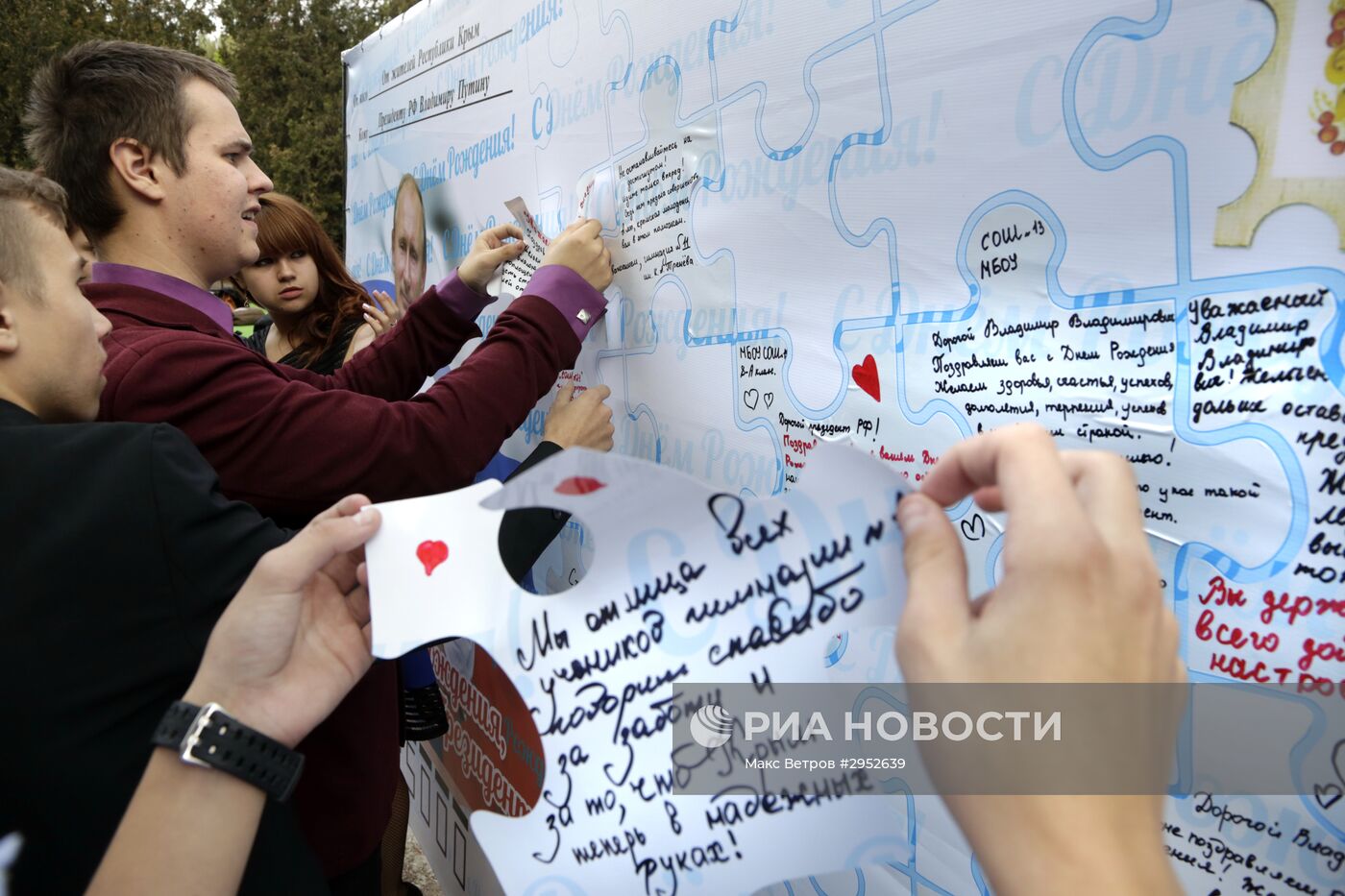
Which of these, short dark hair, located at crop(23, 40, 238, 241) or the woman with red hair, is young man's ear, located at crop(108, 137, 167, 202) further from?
the woman with red hair

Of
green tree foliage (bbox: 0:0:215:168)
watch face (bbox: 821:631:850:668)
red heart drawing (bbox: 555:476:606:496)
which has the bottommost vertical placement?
watch face (bbox: 821:631:850:668)

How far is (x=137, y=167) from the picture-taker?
1347 mm

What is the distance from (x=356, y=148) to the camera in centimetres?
291

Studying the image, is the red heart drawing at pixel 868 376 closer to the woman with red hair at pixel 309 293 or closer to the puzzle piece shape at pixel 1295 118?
the puzzle piece shape at pixel 1295 118

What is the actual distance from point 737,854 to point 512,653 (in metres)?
0.25

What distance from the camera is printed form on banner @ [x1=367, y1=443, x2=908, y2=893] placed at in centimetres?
62

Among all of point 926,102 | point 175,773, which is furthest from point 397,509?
point 926,102

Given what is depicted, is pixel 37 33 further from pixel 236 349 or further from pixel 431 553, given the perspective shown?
pixel 431 553

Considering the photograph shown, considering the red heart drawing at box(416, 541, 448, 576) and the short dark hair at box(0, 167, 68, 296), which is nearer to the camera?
the red heart drawing at box(416, 541, 448, 576)

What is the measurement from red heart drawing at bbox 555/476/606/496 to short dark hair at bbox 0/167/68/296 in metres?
0.72

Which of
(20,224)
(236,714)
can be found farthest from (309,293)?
(236,714)

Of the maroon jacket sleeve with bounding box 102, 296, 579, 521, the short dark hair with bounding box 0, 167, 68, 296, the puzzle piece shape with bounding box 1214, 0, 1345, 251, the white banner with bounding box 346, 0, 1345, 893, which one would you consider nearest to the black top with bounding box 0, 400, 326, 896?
the short dark hair with bounding box 0, 167, 68, 296

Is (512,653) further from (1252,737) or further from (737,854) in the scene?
(1252,737)

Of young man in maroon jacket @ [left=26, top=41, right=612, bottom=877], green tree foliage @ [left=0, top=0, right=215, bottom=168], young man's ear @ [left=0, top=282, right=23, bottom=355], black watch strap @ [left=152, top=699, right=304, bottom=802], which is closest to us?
black watch strap @ [left=152, top=699, right=304, bottom=802]
